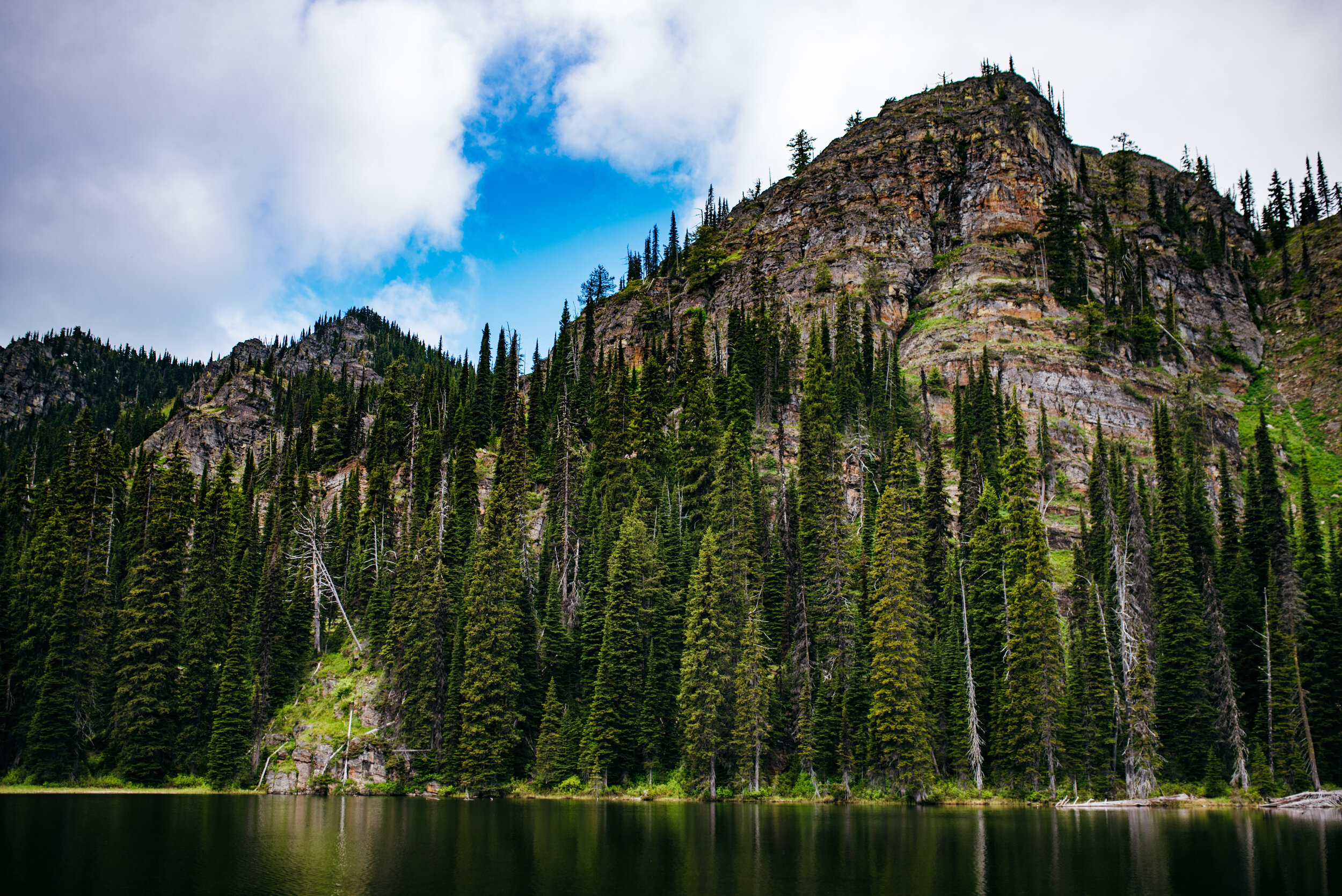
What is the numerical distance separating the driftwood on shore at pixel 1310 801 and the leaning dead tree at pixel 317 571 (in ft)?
246

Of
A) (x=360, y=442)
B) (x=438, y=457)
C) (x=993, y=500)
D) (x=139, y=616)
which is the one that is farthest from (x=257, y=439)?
(x=993, y=500)

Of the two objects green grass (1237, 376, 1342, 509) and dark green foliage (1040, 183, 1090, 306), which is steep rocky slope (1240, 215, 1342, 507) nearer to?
green grass (1237, 376, 1342, 509)

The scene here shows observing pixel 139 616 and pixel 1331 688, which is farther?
pixel 139 616

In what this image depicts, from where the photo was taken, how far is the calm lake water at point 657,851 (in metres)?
24.9

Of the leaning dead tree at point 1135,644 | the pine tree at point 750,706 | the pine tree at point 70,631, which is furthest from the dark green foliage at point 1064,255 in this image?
the pine tree at point 70,631

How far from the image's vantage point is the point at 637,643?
64312mm

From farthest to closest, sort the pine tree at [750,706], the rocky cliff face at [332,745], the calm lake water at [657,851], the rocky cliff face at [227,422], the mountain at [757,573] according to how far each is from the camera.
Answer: the rocky cliff face at [227,422]
the rocky cliff face at [332,745]
the mountain at [757,573]
the pine tree at [750,706]
the calm lake water at [657,851]

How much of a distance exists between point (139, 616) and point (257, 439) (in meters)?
117

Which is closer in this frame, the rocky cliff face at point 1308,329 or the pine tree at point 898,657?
the pine tree at point 898,657

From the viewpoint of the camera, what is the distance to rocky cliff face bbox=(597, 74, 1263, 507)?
109 meters

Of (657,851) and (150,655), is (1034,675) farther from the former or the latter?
(150,655)

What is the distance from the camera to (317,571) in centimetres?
8575

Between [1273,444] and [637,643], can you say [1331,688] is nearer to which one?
[637,643]

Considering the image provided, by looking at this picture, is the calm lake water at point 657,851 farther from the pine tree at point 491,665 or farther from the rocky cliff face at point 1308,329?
the rocky cliff face at point 1308,329
